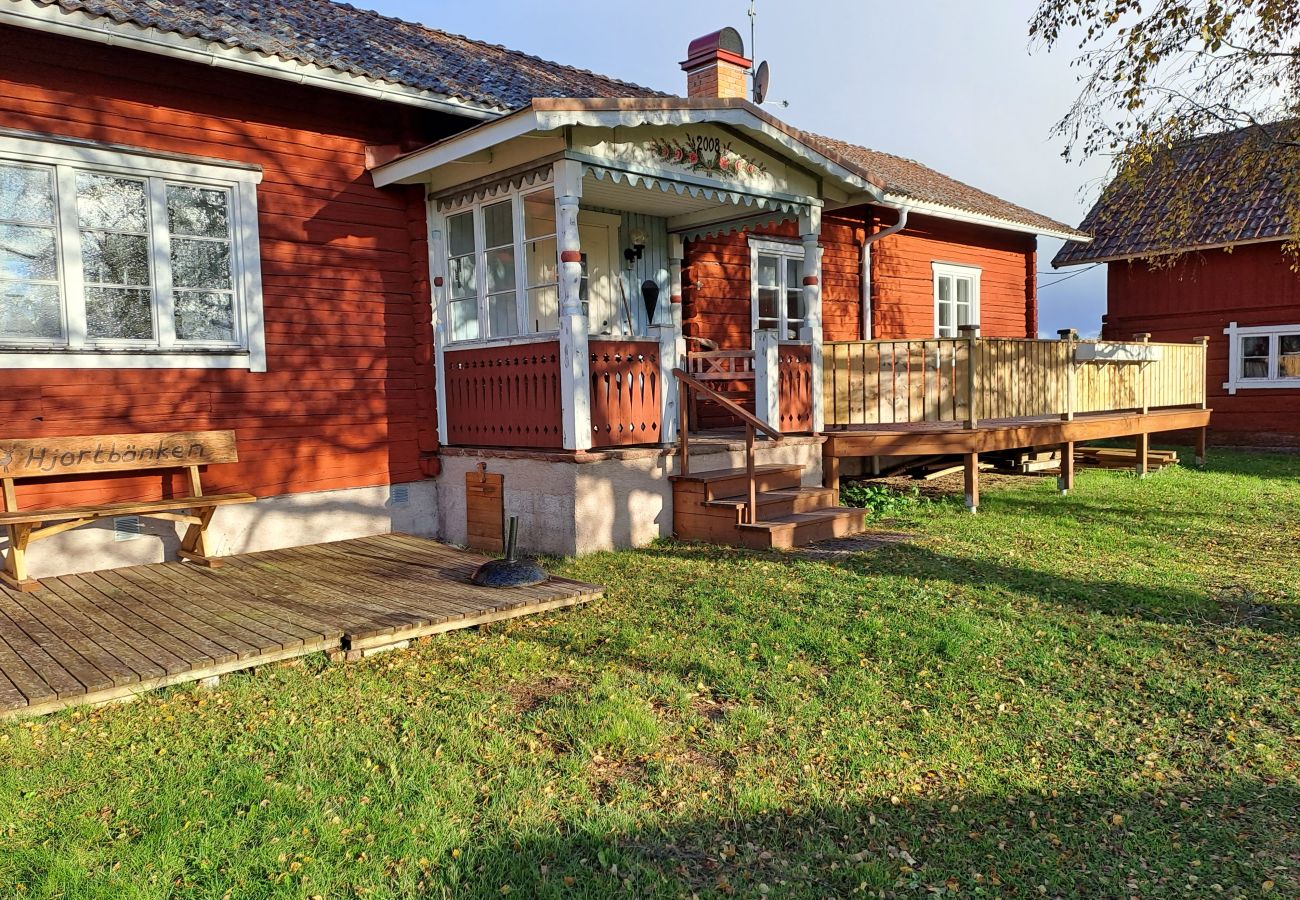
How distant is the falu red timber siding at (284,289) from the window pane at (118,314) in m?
0.30

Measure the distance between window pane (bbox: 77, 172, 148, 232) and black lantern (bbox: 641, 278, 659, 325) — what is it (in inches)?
200

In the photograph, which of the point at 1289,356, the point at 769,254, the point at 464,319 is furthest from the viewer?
the point at 1289,356

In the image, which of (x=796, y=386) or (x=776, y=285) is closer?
(x=796, y=386)

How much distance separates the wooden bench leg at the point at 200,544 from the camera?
22.1 feet

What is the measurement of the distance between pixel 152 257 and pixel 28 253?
0.78 metres

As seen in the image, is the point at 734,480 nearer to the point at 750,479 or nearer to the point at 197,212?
the point at 750,479

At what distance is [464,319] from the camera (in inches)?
352

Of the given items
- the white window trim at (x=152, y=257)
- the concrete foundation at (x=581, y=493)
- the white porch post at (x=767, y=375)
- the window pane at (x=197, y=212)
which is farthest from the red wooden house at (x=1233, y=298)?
the window pane at (x=197, y=212)

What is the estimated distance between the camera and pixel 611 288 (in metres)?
10.2

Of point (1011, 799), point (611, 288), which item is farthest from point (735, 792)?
point (611, 288)

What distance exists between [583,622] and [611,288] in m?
5.33

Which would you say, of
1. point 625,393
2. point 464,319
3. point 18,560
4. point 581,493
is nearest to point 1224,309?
point 625,393

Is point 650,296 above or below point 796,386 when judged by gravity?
above

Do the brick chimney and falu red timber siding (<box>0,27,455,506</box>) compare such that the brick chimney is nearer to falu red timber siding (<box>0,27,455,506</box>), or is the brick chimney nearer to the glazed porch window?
falu red timber siding (<box>0,27,455,506</box>)
